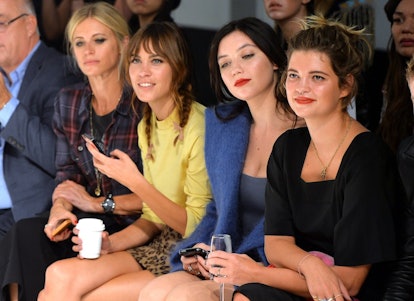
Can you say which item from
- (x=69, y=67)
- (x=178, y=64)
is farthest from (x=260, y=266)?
(x=69, y=67)

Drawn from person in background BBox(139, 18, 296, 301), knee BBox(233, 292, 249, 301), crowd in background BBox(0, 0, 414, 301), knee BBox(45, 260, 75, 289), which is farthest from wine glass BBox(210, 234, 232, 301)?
knee BBox(45, 260, 75, 289)

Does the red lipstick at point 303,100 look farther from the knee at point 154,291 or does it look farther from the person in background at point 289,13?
the person in background at point 289,13

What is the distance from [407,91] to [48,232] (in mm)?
1599

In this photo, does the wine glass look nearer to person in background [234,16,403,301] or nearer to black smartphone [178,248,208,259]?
person in background [234,16,403,301]

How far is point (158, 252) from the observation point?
362 cm

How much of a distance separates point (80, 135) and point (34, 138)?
12.1 inches

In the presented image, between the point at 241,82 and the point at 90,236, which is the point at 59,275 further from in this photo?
the point at 241,82

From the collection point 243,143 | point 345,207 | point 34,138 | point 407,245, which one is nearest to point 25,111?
point 34,138

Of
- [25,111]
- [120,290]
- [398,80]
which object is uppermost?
[398,80]

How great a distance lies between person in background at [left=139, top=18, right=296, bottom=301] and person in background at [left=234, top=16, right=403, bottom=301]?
0.27 metres

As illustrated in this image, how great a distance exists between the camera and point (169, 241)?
364 centimetres

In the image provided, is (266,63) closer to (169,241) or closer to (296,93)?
(296,93)

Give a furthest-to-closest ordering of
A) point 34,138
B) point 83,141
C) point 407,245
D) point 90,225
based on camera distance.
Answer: point 34,138 < point 83,141 < point 90,225 < point 407,245

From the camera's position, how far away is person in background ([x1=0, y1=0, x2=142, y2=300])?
371 centimetres
